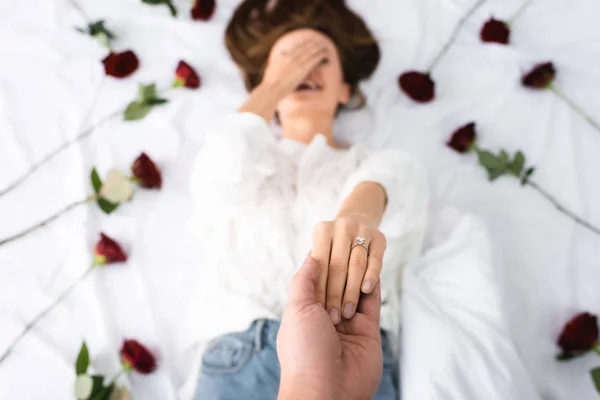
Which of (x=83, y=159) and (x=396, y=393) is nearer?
(x=396, y=393)

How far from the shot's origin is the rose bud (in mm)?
945

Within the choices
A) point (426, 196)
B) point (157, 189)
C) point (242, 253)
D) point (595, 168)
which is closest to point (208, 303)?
point (242, 253)

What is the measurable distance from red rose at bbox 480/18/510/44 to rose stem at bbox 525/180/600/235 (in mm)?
404

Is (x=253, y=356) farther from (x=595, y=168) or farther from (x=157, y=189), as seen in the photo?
(x=595, y=168)

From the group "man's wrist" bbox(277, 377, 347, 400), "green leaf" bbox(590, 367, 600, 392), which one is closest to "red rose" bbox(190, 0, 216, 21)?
"man's wrist" bbox(277, 377, 347, 400)

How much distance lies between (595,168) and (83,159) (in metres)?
1.20

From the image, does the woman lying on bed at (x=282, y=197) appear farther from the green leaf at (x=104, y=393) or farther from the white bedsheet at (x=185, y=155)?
the green leaf at (x=104, y=393)

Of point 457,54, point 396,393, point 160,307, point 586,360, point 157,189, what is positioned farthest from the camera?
point 457,54

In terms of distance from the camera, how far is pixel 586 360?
978mm

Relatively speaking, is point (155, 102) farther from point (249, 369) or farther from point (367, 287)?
point (367, 287)

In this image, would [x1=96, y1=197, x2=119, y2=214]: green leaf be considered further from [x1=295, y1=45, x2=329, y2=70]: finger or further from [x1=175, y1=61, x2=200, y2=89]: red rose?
[x1=295, y1=45, x2=329, y2=70]: finger

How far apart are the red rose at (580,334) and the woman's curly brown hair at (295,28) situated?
0.69m

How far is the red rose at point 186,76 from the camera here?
4.30ft

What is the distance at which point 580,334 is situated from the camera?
3.10 ft
